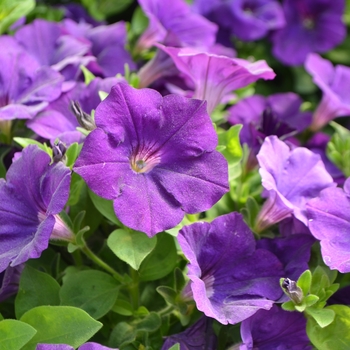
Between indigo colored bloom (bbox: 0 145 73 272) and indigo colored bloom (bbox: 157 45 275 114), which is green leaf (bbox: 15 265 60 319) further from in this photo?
indigo colored bloom (bbox: 157 45 275 114)

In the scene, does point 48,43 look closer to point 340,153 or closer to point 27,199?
point 27,199

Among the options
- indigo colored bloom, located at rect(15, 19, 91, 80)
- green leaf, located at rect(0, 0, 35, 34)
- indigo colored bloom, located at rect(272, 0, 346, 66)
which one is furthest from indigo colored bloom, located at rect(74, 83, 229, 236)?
indigo colored bloom, located at rect(272, 0, 346, 66)

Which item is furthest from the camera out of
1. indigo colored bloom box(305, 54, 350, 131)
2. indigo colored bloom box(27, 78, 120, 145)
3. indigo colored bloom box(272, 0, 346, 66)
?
indigo colored bloom box(272, 0, 346, 66)

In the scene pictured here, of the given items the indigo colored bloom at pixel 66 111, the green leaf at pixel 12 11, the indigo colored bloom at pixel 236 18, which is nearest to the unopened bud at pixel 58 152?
the indigo colored bloom at pixel 66 111

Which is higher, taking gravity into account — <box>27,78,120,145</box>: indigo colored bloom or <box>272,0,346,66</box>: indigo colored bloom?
<box>27,78,120,145</box>: indigo colored bloom

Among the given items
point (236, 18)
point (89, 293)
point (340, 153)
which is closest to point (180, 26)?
point (236, 18)

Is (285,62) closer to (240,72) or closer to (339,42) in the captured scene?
(339,42)

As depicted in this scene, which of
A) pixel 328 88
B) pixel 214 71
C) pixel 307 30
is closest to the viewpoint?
pixel 214 71
